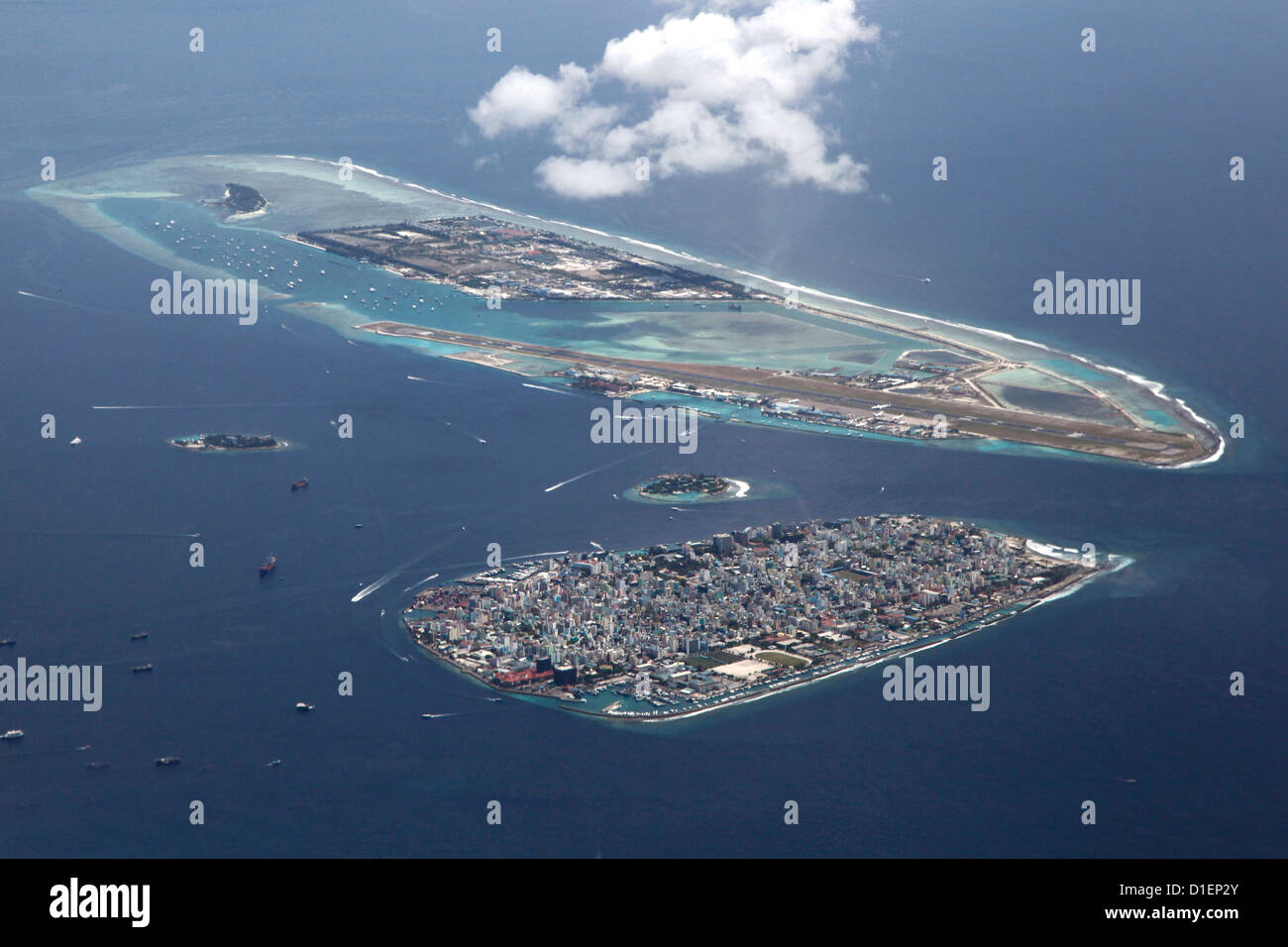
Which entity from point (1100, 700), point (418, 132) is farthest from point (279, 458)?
point (418, 132)

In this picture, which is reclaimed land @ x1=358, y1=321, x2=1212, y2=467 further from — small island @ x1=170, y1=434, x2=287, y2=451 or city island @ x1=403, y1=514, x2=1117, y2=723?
small island @ x1=170, y1=434, x2=287, y2=451

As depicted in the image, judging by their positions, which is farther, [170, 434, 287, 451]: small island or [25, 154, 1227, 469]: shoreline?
[25, 154, 1227, 469]: shoreline

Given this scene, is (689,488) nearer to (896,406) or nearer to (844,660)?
(896,406)

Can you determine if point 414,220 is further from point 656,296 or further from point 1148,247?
point 1148,247

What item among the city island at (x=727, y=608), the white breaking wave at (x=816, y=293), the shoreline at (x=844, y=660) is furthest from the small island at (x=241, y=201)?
the shoreline at (x=844, y=660)

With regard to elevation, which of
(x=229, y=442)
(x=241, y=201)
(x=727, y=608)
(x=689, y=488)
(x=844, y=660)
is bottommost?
(x=844, y=660)

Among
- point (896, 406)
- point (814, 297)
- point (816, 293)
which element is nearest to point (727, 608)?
point (896, 406)

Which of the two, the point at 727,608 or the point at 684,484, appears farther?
the point at 684,484

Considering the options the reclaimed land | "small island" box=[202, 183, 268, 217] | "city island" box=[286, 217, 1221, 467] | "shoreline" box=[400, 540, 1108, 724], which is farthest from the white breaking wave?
"shoreline" box=[400, 540, 1108, 724]
